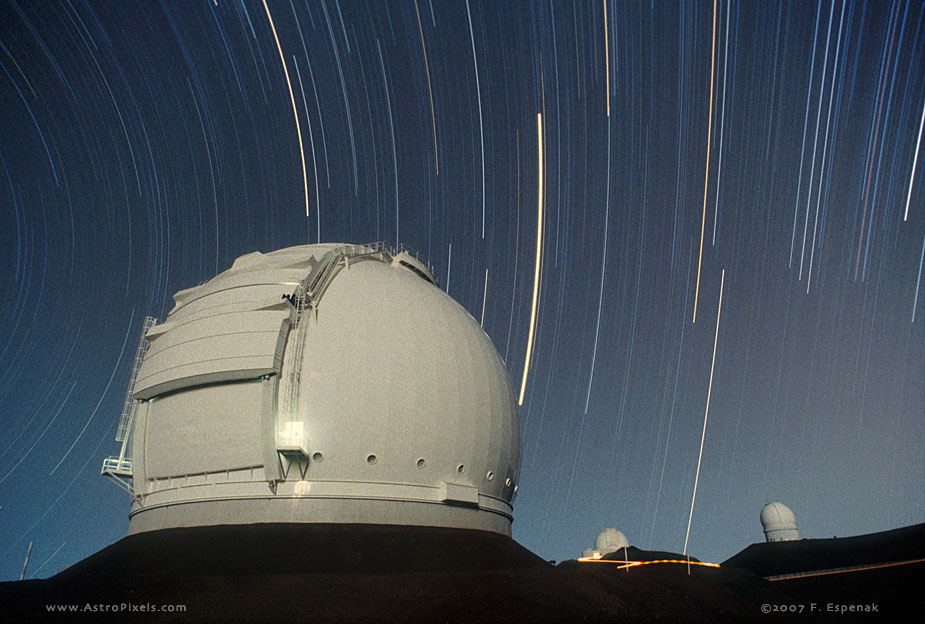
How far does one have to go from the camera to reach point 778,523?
104 feet

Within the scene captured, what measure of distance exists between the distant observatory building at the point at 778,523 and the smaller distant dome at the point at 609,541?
9.11 metres

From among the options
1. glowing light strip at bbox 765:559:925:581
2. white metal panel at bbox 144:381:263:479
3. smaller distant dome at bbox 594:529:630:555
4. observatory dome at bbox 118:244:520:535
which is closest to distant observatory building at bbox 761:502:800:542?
smaller distant dome at bbox 594:529:630:555

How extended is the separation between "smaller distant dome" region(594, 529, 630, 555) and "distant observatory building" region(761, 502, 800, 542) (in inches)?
359

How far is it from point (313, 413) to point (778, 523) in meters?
33.2

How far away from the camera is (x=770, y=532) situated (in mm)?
32031

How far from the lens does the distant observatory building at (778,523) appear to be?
103 ft

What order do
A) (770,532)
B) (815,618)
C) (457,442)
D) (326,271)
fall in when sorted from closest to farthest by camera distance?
(815,618), (457,442), (326,271), (770,532)

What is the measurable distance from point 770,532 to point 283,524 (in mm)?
33493

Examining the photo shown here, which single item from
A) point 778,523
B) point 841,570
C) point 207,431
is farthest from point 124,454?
point 778,523

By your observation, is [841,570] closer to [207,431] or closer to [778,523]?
[778,523]

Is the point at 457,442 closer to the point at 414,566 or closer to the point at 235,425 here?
the point at 414,566

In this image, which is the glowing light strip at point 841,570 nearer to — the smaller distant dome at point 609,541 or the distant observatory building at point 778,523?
the smaller distant dome at point 609,541

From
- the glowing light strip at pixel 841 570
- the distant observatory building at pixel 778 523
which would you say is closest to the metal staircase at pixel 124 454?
the glowing light strip at pixel 841 570

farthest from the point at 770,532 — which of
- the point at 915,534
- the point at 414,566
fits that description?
the point at 414,566
